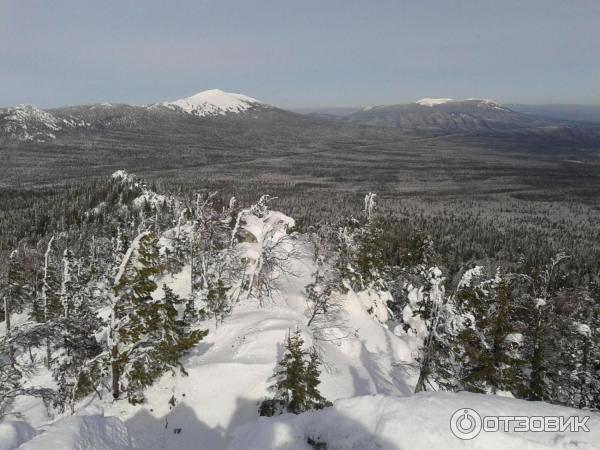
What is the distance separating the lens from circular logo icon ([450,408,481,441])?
10.7 meters

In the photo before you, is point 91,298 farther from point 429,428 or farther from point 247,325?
point 429,428

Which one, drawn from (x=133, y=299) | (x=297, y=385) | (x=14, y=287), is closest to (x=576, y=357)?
(x=297, y=385)

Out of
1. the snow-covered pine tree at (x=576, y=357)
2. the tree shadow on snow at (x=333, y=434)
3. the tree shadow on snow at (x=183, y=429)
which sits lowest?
the snow-covered pine tree at (x=576, y=357)

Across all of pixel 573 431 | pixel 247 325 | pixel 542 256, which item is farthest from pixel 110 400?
pixel 542 256

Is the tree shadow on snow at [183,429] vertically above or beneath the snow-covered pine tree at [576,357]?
above

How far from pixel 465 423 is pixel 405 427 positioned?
5.28 ft

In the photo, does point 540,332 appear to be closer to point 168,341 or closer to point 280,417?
point 280,417

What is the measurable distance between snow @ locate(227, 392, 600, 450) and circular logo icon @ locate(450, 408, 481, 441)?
4.9 inches

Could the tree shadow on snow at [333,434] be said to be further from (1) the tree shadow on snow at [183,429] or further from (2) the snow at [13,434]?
(2) the snow at [13,434]

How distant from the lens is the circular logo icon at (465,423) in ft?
35.0

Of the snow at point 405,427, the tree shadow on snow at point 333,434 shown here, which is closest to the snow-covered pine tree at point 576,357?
the snow at point 405,427

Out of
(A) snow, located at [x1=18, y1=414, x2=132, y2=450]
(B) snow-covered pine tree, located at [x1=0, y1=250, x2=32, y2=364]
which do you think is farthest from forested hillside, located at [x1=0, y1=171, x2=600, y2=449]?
(B) snow-covered pine tree, located at [x1=0, y1=250, x2=32, y2=364]

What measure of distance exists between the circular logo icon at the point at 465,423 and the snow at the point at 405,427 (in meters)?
0.12

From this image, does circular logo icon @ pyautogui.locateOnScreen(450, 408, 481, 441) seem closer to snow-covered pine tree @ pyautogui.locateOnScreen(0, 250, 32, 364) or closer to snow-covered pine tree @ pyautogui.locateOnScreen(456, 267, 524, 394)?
snow-covered pine tree @ pyautogui.locateOnScreen(456, 267, 524, 394)
